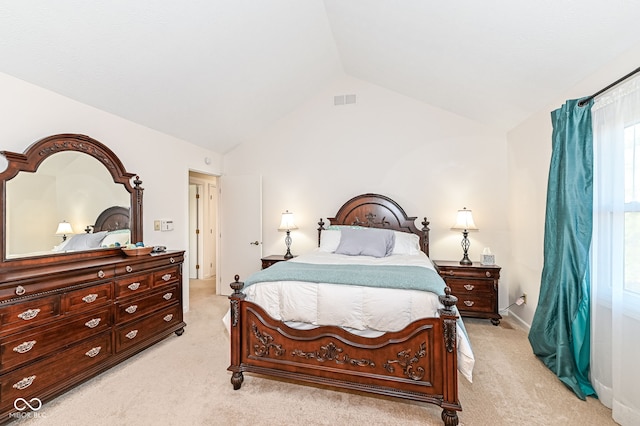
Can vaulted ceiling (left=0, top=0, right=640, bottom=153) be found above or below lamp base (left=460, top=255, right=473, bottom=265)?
above

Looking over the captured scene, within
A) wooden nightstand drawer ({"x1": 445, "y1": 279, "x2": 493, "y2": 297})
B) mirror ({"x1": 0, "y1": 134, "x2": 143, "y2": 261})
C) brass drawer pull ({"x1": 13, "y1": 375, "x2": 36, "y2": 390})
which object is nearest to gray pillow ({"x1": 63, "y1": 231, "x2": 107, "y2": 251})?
mirror ({"x1": 0, "y1": 134, "x2": 143, "y2": 261})

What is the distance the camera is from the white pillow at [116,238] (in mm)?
2779

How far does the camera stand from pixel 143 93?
2.84 meters

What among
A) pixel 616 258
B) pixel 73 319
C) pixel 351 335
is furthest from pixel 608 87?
pixel 73 319

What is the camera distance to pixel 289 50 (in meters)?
3.28

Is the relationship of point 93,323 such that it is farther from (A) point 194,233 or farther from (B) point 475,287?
(B) point 475,287

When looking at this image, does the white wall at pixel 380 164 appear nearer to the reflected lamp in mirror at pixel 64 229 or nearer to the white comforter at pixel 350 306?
the white comforter at pixel 350 306

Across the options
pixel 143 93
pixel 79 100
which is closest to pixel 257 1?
pixel 143 93

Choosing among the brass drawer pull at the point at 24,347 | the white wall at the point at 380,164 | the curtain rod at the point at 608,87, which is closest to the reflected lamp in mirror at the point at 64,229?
the brass drawer pull at the point at 24,347

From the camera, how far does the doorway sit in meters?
5.78

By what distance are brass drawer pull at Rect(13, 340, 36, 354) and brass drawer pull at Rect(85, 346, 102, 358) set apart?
40 cm

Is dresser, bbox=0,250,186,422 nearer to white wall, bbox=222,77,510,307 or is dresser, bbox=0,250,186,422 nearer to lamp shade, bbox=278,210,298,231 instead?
lamp shade, bbox=278,210,298,231

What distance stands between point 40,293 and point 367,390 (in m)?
2.32

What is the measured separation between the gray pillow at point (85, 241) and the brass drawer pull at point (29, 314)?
66 cm
